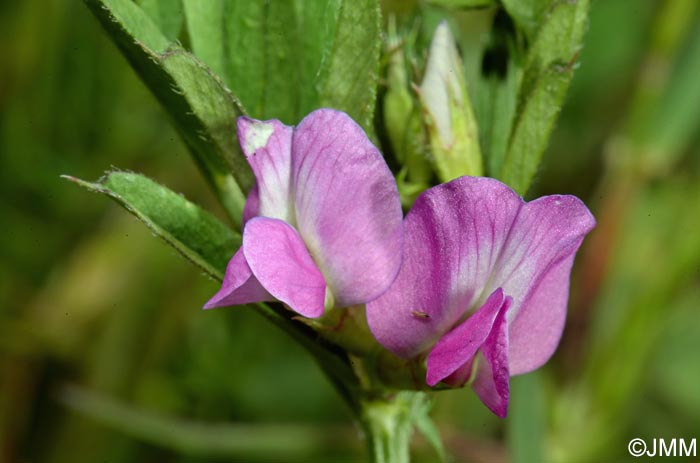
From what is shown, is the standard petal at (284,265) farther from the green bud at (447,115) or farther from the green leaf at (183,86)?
→ the green bud at (447,115)

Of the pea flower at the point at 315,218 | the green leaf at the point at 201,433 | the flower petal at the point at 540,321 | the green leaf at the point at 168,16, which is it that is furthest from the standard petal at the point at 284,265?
the green leaf at the point at 201,433

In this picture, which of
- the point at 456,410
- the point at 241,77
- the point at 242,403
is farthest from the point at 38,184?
the point at 241,77

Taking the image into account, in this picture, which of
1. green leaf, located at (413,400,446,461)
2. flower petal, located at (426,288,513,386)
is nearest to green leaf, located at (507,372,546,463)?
green leaf, located at (413,400,446,461)

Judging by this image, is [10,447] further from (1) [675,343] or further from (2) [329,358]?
(1) [675,343]

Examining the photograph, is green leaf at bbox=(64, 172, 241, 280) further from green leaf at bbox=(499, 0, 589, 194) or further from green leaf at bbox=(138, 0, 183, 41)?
green leaf at bbox=(499, 0, 589, 194)

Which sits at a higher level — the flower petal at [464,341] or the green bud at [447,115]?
the green bud at [447,115]
